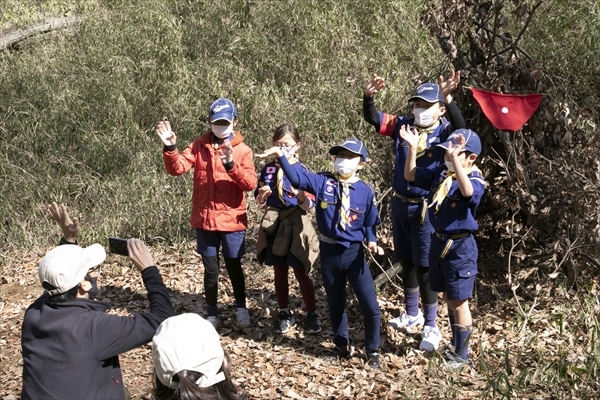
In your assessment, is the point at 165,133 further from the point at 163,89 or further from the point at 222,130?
the point at 163,89

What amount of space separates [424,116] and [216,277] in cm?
218

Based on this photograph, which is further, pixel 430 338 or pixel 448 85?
pixel 430 338

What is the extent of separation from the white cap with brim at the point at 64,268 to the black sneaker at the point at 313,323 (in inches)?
116

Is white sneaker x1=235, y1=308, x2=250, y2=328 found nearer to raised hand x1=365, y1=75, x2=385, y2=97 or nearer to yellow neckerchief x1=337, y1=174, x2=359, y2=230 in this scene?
yellow neckerchief x1=337, y1=174, x2=359, y2=230

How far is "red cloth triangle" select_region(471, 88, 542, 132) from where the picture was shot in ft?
18.5

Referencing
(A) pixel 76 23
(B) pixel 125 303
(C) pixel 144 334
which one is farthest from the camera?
(A) pixel 76 23

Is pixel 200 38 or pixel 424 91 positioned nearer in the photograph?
pixel 424 91

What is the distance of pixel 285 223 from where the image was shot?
564 cm

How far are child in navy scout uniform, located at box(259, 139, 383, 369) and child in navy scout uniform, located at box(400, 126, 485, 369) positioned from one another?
0.39 meters

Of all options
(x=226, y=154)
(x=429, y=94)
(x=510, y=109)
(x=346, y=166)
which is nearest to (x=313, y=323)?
(x=346, y=166)

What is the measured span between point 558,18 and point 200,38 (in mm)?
5147

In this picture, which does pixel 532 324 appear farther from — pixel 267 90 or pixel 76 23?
pixel 76 23

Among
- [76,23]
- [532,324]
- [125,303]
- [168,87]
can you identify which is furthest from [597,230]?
[76,23]

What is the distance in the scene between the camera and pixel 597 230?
5840 millimetres
